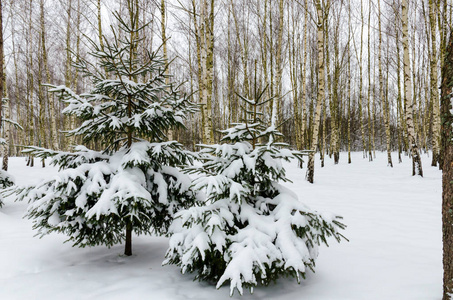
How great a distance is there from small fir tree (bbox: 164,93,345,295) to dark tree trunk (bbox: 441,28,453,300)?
770 millimetres

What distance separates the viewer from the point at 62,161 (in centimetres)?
323

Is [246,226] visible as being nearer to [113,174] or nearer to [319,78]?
[113,174]

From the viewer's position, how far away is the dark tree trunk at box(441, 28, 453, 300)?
202cm

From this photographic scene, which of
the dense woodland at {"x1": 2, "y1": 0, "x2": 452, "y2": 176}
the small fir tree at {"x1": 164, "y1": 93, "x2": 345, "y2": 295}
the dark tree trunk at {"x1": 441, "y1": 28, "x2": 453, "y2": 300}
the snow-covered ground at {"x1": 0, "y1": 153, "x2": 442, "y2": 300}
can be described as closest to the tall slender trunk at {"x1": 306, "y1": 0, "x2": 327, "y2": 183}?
the dense woodland at {"x1": 2, "y1": 0, "x2": 452, "y2": 176}

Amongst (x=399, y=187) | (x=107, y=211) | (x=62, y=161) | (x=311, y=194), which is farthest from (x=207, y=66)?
(x=399, y=187)

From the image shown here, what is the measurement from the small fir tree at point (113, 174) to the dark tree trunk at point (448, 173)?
2.46m

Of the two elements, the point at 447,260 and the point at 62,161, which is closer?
the point at 447,260

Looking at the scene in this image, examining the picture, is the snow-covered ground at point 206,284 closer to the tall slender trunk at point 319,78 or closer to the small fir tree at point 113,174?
the small fir tree at point 113,174

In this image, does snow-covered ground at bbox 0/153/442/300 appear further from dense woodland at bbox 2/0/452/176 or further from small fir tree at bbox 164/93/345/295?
dense woodland at bbox 2/0/452/176

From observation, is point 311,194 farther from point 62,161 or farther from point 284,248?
point 62,161

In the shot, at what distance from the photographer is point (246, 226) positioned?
2.64 metres

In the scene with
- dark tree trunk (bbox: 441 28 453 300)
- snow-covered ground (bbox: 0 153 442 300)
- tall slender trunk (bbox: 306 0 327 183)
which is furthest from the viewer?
tall slender trunk (bbox: 306 0 327 183)

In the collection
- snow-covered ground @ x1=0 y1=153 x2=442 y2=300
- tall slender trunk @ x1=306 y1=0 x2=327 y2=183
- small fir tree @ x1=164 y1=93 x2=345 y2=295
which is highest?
tall slender trunk @ x1=306 y1=0 x2=327 y2=183

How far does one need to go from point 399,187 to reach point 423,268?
6.28 meters
